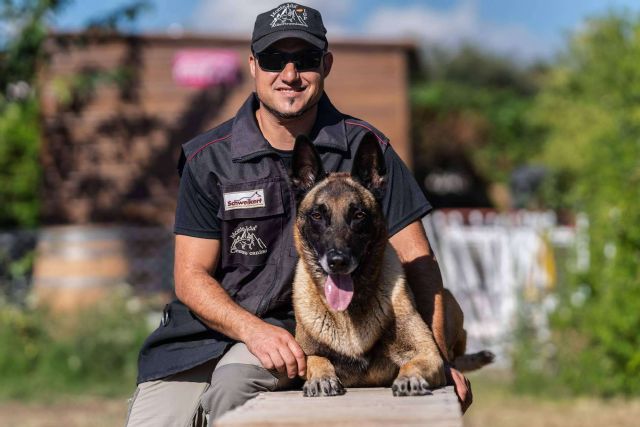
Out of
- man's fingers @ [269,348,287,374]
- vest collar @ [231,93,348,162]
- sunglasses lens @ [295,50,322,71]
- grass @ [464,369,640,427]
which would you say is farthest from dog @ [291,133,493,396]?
grass @ [464,369,640,427]

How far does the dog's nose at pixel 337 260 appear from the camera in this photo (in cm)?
351

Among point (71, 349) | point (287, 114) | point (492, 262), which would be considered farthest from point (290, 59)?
point (492, 262)

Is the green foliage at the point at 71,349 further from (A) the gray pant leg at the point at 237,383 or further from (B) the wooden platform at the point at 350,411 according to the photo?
(B) the wooden platform at the point at 350,411

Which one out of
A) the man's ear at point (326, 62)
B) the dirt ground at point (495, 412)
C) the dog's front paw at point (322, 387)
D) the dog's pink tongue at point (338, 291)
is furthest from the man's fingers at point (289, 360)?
the dirt ground at point (495, 412)

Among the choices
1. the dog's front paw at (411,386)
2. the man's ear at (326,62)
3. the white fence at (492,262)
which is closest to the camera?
the dog's front paw at (411,386)

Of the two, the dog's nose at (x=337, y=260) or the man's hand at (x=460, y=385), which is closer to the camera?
the dog's nose at (x=337, y=260)

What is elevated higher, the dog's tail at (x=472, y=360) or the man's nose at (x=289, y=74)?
the man's nose at (x=289, y=74)

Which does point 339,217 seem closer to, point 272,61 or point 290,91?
point 290,91

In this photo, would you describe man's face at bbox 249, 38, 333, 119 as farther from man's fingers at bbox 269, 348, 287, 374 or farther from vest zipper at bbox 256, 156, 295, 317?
man's fingers at bbox 269, 348, 287, 374

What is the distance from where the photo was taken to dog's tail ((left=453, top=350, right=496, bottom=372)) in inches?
176

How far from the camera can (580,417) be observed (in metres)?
7.79

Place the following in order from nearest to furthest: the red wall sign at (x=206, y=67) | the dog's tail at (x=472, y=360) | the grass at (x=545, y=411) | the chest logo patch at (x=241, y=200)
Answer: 1. the chest logo patch at (x=241, y=200)
2. the dog's tail at (x=472, y=360)
3. the grass at (x=545, y=411)
4. the red wall sign at (x=206, y=67)

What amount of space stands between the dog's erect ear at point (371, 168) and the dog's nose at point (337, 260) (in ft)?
1.19

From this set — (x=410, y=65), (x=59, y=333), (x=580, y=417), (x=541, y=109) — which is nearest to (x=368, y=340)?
(x=580, y=417)
